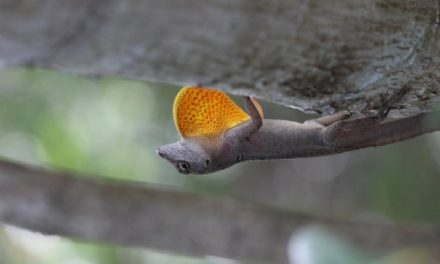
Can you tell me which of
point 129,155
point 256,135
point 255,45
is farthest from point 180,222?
point 255,45

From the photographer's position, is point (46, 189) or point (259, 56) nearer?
point (259, 56)

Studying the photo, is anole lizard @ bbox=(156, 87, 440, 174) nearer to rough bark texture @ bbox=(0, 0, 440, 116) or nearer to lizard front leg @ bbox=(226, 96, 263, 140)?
lizard front leg @ bbox=(226, 96, 263, 140)

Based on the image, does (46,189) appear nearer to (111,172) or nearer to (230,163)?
(230,163)

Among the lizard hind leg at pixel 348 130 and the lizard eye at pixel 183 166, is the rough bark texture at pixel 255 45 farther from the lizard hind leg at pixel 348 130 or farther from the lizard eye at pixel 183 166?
the lizard eye at pixel 183 166

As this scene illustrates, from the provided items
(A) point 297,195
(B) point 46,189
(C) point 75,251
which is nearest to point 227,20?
(B) point 46,189

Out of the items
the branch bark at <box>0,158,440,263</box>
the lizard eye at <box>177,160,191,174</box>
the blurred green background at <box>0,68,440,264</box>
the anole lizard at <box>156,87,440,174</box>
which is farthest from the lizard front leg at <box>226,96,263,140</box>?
the blurred green background at <box>0,68,440,264</box>

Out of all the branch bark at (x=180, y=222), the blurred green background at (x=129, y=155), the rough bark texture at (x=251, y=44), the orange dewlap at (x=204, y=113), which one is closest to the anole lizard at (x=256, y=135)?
the orange dewlap at (x=204, y=113)

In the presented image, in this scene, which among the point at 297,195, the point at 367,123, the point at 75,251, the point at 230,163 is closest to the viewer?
the point at 367,123
